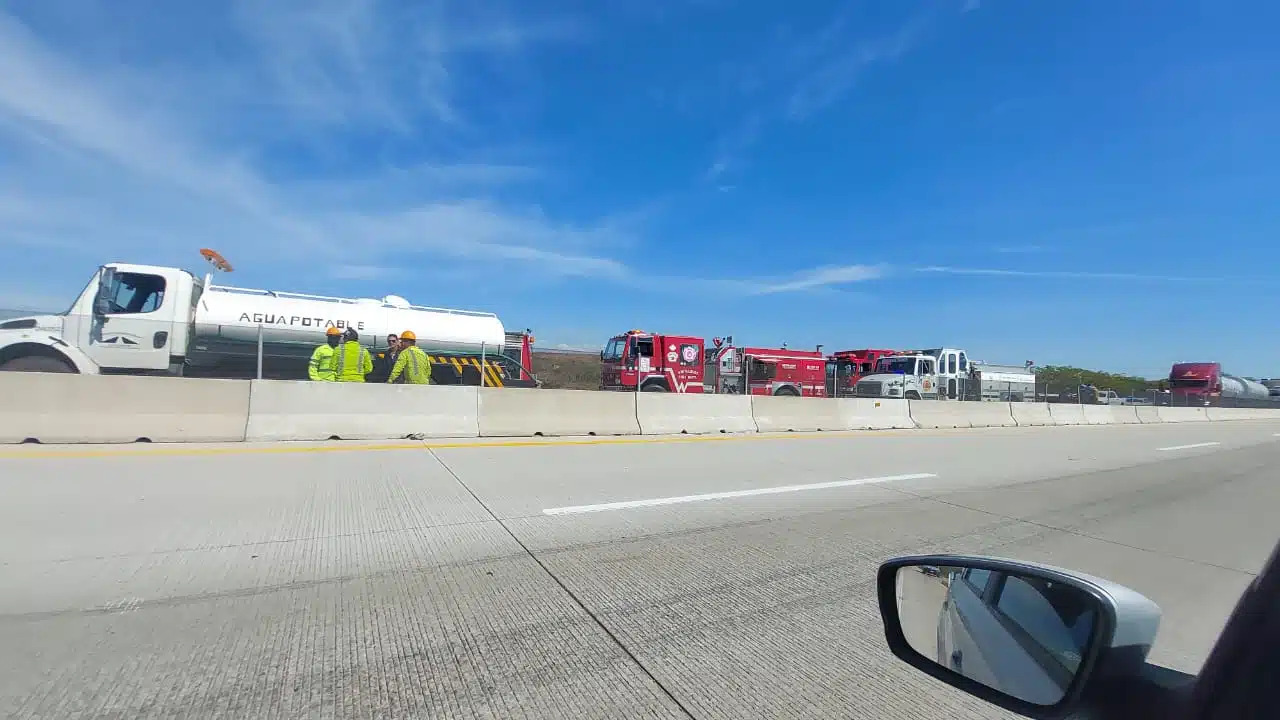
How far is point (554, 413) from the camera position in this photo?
40.2 feet

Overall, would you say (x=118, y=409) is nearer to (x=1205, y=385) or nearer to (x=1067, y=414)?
(x=1067, y=414)

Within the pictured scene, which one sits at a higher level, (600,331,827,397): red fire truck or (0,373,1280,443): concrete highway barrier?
(600,331,827,397): red fire truck

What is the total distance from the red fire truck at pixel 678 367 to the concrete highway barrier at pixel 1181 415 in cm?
1793

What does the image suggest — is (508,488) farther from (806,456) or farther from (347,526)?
(806,456)

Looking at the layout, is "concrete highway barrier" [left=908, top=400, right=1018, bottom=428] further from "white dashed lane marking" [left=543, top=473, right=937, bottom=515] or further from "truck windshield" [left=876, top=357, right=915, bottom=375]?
"white dashed lane marking" [left=543, top=473, right=937, bottom=515]

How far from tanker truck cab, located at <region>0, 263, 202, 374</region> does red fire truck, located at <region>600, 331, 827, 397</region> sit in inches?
529

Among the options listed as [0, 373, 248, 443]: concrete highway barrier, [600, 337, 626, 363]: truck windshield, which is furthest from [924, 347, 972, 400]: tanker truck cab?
[0, 373, 248, 443]: concrete highway barrier

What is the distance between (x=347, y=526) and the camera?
5.46m

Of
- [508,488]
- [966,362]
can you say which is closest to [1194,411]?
[966,362]

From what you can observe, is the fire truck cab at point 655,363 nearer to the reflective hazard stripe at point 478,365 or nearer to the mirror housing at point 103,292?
the reflective hazard stripe at point 478,365

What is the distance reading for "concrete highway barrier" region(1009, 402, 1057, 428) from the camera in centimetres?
2234

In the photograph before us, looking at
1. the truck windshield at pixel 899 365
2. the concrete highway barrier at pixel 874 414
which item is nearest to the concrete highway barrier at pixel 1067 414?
the truck windshield at pixel 899 365

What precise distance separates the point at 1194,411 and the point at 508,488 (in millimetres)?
38192

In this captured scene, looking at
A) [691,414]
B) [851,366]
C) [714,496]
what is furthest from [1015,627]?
[851,366]
